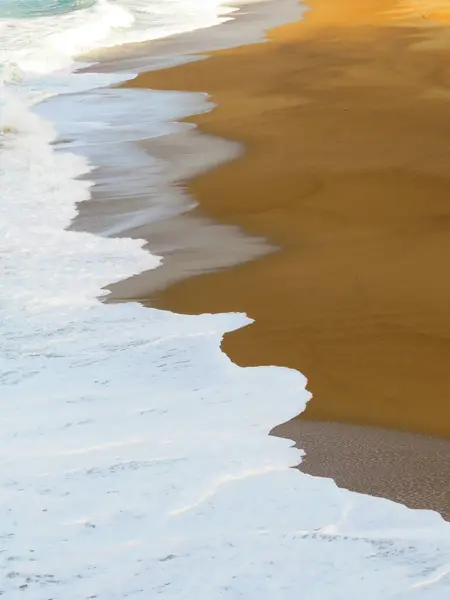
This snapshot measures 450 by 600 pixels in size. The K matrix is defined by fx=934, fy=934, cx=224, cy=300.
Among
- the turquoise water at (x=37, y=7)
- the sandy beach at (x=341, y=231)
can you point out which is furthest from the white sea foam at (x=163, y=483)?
the turquoise water at (x=37, y=7)

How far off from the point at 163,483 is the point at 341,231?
2359 millimetres

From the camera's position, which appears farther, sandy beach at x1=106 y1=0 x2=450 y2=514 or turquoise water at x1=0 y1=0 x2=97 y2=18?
turquoise water at x1=0 y1=0 x2=97 y2=18

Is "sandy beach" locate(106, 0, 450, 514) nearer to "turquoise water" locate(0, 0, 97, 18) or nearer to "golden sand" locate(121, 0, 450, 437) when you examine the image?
"golden sand" locate(121, 0, 450, 437)

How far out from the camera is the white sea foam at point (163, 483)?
7.28 ft

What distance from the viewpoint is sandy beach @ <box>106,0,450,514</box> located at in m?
3.17

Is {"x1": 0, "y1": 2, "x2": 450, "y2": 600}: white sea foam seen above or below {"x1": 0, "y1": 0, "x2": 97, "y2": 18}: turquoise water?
below

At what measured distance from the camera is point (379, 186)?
5469 mm

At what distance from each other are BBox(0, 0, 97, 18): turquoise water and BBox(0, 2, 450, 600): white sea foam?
15111 mm

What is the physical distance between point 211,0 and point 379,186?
14.3 m

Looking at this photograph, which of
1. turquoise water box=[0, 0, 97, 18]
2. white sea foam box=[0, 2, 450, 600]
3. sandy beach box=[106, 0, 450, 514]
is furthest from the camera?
turquoise water box=[0, 0, 97, 18]

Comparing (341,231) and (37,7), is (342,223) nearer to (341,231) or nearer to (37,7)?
(341,231)

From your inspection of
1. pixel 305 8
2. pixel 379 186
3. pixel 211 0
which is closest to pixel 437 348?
pixel 379 186

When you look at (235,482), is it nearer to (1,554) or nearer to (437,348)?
(1,554)

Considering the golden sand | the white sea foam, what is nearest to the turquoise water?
the golden sand
